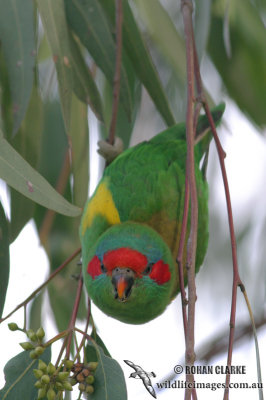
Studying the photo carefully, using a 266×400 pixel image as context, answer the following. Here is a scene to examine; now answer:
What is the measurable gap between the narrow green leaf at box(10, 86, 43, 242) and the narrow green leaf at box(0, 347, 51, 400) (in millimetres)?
507

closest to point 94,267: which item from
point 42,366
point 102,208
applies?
point 102,208

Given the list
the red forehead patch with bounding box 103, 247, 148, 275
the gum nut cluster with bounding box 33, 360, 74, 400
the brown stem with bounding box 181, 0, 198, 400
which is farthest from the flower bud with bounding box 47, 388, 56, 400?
the red forehead patch with bounding box 103, 247, 148, 275

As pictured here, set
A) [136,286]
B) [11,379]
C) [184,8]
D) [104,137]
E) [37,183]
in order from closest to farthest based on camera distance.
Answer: [37,183]
[11,379]
[184,8]
[136,286]
[104,137]

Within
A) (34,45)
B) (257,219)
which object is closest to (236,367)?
(34,45)

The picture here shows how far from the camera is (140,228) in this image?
176cm

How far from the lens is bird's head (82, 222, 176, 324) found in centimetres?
164

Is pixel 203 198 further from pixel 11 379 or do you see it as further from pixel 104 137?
pixel 11 379

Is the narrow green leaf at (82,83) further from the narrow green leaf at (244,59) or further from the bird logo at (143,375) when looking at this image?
the bird logo at (143,375)

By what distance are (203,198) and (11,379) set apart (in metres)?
0.85

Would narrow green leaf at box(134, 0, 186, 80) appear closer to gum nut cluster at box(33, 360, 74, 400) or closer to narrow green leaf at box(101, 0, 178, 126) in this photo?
narrow green leaf at box(101, 0, 178, 126)

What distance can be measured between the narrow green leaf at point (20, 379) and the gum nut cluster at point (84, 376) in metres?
0.12

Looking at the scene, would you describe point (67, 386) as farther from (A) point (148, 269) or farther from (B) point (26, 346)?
(A) point (148, 269)

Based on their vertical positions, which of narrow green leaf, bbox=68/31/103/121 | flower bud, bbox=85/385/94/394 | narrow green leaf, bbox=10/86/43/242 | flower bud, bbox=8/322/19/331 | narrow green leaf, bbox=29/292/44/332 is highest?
narrow green leaf, bbox=68/31/103/121

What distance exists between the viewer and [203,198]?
1937 millimetres
